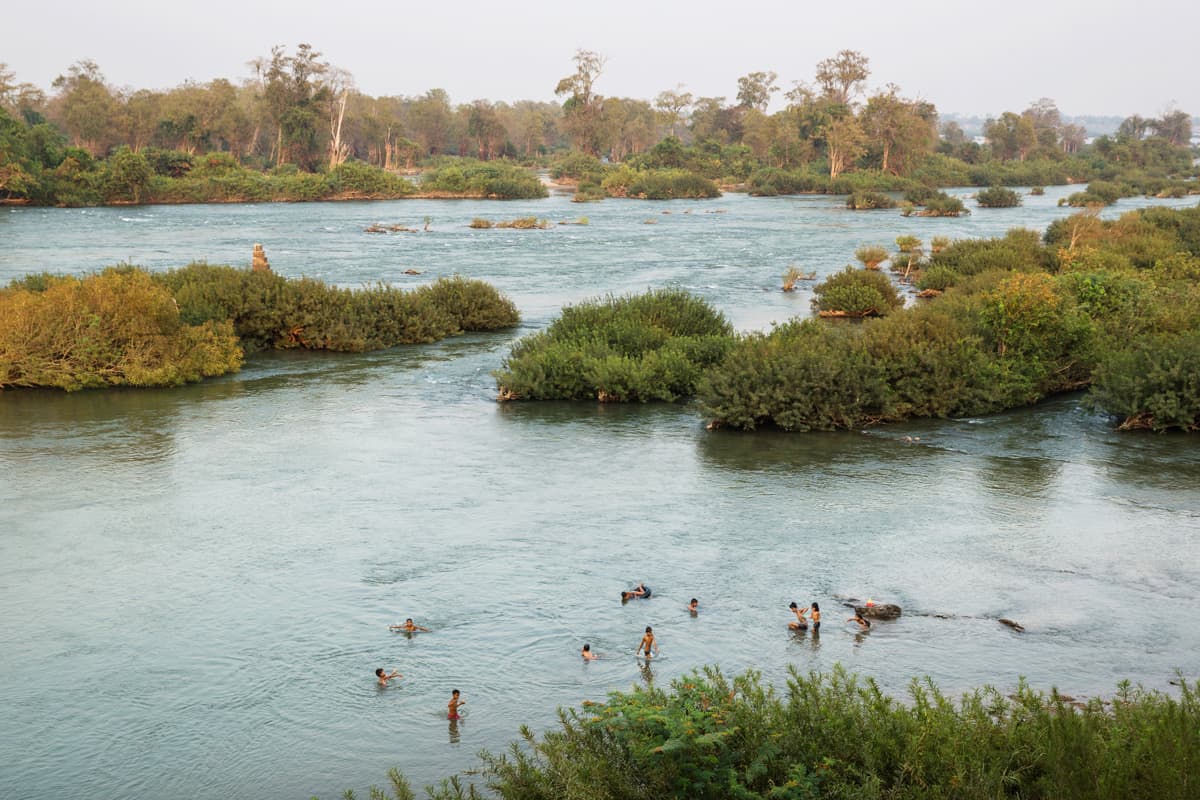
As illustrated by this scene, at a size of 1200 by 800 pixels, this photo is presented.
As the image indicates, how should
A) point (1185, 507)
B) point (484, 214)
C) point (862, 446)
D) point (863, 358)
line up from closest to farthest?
point (1185, 507)
point (862, 446)
point (863, 358)
point (484, 214)

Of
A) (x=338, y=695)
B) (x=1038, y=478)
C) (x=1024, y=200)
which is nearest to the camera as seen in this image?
(x=338, y=695)

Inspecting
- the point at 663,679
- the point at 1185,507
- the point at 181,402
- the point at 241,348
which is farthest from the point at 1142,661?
the point at 241,348

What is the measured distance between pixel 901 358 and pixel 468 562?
13.3m

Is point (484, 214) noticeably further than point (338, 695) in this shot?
Yes

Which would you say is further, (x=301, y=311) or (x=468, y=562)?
(x=301, y=311)

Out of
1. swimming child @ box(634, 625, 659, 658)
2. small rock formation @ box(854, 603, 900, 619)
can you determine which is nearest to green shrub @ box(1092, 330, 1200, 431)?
small rock formation @ box(854, 603, 900, 619)

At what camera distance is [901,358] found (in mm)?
27531

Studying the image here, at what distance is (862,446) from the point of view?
25484mm

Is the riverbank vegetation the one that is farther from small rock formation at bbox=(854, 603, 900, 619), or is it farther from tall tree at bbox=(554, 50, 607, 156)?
small rock formation at bbox=(854, 603, 900, 619)

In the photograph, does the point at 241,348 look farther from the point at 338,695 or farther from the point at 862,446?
the point at 338,695

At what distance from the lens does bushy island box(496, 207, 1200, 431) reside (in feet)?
86.2

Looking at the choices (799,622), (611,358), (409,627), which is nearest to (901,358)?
(611,358)

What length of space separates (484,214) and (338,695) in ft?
242

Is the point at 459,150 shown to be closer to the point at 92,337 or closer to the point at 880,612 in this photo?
the point at 92,337
